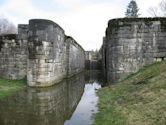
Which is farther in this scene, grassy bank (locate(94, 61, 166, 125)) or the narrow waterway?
the narrow waterway

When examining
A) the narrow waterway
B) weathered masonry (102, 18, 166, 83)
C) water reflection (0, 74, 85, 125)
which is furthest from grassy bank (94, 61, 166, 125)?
weathered masonry (102, 18, 166, 83)

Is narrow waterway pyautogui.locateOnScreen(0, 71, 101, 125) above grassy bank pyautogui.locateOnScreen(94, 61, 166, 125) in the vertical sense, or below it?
below

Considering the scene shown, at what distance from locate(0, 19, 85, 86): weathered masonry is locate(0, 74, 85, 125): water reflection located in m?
1.53

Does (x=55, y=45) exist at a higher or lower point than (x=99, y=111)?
higher

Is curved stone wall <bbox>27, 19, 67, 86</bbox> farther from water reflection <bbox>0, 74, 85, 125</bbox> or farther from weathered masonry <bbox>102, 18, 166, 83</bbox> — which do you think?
weathered masonry <bbox>102, 18, 166, 83</bbox>

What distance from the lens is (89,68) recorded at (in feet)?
106


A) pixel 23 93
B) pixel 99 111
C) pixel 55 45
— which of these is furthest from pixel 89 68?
pixel 99 111

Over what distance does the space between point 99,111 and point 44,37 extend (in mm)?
5781

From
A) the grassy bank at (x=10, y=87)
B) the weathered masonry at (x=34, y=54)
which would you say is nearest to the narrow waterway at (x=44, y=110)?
Result: the grassy bank at (x=10, y=87)

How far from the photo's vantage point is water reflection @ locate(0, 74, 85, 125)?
6.05 metres

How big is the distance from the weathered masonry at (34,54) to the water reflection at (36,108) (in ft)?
5.04

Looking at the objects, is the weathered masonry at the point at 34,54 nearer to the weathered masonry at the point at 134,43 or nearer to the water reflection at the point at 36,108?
the water reflection at the point at 36,108

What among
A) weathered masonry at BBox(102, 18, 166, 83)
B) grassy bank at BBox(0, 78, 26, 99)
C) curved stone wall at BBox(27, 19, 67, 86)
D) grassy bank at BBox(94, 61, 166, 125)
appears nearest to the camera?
grassy bank at BBox(94, 61, 166, 125)

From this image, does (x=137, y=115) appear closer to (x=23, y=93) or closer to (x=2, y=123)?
(x=2, y=123)
